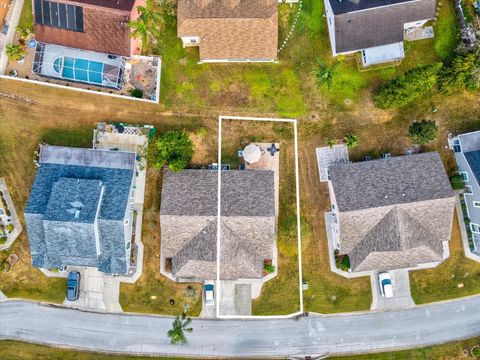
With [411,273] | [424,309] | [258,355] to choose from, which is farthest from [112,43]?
[424,309]

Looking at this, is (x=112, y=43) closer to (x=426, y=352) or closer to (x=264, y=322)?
(x=264, y=322)

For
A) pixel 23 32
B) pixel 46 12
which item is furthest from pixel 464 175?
pixel 23 32

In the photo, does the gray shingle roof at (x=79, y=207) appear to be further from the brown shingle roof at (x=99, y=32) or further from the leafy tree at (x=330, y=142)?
the leafy tree at (x=330, y=142)

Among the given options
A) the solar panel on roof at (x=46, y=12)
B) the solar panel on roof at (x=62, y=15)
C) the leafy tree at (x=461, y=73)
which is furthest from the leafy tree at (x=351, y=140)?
the solar panel on roof at (x=46, y=12)

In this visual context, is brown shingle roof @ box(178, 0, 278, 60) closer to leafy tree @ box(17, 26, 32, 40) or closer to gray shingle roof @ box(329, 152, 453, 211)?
gray shingle roof @ box(329, 152, 453, 211)

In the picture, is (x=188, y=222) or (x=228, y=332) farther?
(x=228, y=332)

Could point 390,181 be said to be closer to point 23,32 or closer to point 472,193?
point 472,193

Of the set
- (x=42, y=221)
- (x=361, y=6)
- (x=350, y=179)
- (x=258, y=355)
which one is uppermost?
(x=361, y=6)
